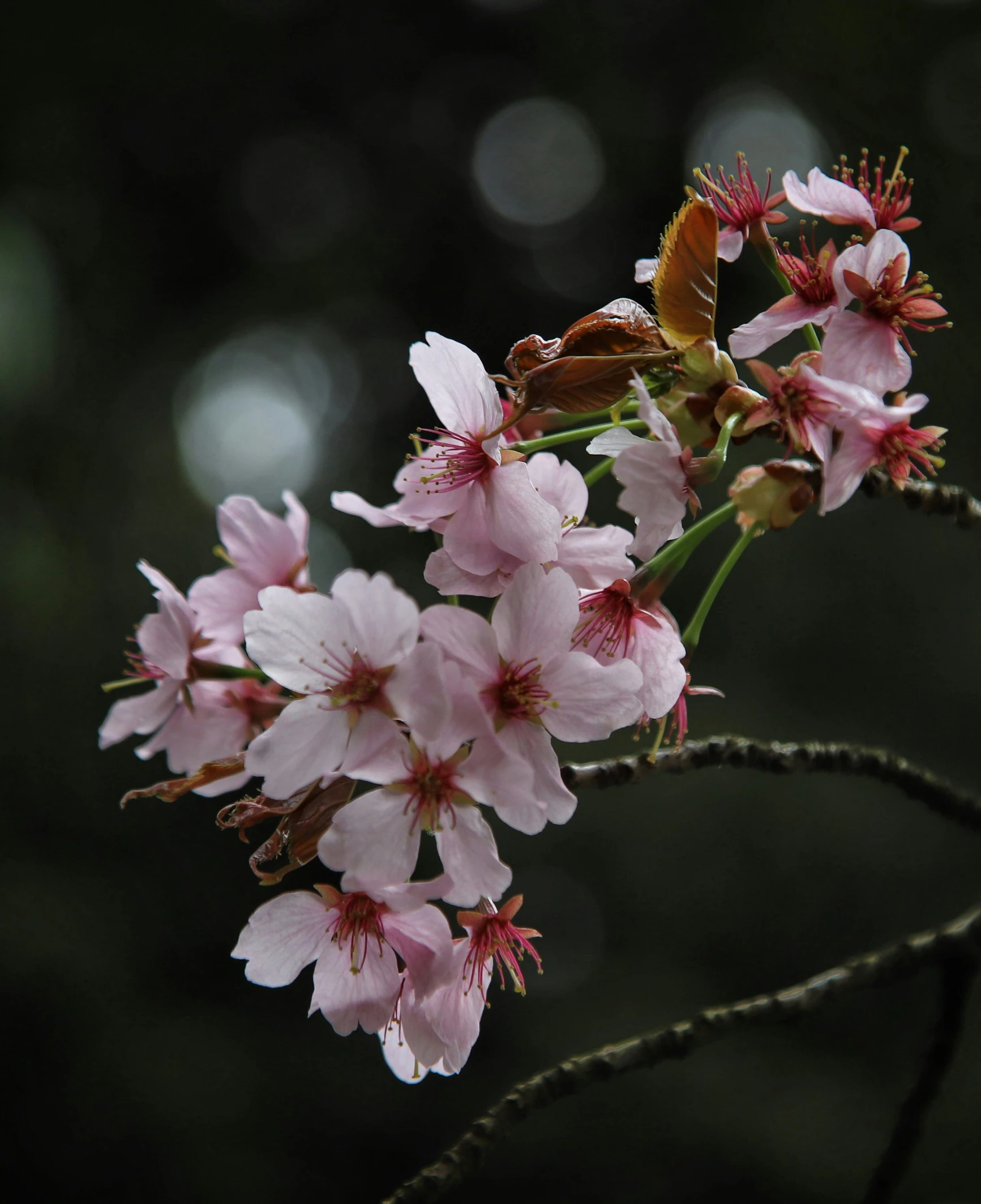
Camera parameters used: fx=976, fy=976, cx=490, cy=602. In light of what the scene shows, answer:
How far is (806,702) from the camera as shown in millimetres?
2449

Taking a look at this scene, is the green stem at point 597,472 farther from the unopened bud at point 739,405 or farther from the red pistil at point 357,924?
the red pistil at point 357,924

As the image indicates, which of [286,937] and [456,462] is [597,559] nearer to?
[456,462]

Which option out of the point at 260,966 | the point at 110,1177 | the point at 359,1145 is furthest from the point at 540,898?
the point at 260,966

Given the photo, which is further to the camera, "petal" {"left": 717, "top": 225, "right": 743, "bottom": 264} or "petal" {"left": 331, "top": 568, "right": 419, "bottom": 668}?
"petal" {"left": 717, "top": 225, "right": 743, "bottom": 264}

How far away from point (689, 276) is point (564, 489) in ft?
0.37

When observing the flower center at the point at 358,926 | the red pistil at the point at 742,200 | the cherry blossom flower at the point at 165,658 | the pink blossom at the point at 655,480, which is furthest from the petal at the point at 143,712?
the red pistil at the point at 742,200

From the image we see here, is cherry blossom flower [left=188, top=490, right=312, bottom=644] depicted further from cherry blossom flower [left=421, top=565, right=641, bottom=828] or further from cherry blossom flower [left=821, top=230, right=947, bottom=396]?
cherry blossom flower [left=821, top=230, right=947, bottom=396]

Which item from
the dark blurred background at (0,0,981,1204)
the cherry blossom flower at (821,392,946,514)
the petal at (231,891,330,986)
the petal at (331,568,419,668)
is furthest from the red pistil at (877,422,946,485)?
the dark blurred background at (0,0,981,1204)

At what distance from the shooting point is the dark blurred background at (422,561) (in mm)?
2328

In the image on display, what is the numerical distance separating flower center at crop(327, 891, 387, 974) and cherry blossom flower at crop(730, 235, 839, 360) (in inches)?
11.8

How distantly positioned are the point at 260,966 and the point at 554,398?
0.93ft

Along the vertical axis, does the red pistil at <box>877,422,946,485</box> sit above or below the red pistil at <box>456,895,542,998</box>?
above

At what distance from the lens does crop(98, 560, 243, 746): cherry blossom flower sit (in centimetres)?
54

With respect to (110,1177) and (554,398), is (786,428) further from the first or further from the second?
(110,1177)
